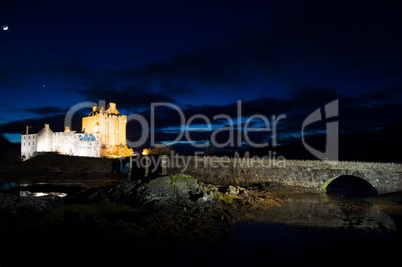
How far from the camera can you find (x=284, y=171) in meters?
27.2

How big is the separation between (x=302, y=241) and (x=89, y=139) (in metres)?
48.1

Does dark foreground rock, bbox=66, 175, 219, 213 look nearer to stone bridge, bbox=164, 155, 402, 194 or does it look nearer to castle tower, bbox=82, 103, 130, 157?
stone bridge, bbox=164, 155, 402, 194

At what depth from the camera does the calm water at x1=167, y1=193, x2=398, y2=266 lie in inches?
374

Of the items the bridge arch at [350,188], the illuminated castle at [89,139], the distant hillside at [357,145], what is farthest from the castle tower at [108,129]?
the distant hillside at [357,145]

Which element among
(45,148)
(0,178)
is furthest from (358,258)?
(45,148)

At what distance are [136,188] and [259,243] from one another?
10.3 meters

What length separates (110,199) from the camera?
1766 centimetres

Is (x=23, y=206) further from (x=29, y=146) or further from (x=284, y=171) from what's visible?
(x=29, y=146)

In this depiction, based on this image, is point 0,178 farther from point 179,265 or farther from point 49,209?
point 179,265

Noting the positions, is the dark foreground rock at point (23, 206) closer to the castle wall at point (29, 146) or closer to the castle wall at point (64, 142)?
the castle wall at point (64, 142)

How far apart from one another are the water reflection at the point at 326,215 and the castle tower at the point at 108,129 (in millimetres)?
42959

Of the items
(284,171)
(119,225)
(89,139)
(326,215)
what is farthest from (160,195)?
(89,139)

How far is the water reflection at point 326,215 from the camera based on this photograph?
14.7 metres

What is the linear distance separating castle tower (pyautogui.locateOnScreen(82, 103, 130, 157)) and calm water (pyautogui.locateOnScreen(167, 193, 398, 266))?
147 ft
